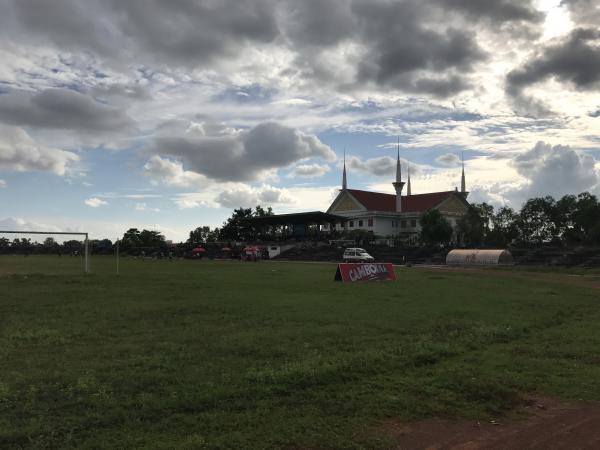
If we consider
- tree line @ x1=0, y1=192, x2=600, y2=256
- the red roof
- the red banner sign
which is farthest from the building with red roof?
the red banner sign

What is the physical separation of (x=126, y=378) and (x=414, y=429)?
3860 millimetres

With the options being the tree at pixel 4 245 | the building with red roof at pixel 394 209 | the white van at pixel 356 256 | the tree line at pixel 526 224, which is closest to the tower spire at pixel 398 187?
the building with red roof at pixel 394 209

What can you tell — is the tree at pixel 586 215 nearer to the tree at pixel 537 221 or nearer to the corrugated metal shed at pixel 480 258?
the tree at pixel 537 221

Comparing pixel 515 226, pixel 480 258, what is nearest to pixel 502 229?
pixel 515 226

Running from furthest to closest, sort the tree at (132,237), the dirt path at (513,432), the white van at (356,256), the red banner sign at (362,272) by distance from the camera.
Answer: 1. the tree at (132,237)
2. the white van at (356,256)
3. the red banner sign at (362,272)
4. the dirt path at (513,432)

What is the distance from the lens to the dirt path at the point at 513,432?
5156 mm

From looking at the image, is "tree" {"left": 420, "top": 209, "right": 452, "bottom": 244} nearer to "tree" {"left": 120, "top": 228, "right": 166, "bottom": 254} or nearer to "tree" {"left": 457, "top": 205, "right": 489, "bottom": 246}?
"tree" {"left": 457, "top": 205, "right": 489, "bottom": 246}

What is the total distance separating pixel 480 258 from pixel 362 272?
92.8 ft

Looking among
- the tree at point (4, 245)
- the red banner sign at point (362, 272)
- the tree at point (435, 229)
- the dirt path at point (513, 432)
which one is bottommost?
the dirt path at point (513, 432)

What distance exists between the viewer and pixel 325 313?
13.5 metres

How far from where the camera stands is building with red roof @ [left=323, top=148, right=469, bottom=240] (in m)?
91.6

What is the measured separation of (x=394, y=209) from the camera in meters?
97.8

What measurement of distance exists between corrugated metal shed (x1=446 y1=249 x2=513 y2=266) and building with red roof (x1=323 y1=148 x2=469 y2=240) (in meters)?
36.3

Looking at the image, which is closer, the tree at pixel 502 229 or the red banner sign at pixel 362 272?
the red banner sign at pixel 362 272
